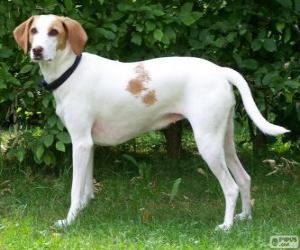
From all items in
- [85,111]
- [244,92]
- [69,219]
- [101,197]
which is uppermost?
[244,92]

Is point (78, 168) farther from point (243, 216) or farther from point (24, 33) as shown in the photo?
point (243, 216)

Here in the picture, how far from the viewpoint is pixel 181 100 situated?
542cm

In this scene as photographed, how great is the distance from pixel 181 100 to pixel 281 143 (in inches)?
118

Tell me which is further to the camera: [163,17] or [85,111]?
[163,17]

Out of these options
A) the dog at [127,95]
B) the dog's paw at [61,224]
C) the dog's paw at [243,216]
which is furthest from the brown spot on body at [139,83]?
the dog's paw at [243,216]

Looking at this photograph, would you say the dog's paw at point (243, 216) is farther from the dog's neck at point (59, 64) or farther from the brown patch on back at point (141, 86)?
the dog's neck at point (59, 64)

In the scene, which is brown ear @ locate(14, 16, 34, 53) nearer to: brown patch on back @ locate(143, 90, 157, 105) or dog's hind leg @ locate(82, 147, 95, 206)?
brown patch on back @ locate(143, 90, 157, 105)

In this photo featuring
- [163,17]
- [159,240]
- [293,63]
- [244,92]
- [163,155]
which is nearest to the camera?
[159,240]

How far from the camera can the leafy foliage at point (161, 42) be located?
20.5ft

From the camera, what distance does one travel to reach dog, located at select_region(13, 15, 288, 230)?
209 inches

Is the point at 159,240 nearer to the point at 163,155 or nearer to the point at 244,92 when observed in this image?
the point at 244,92

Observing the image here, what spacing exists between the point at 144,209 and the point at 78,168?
2.44 ft

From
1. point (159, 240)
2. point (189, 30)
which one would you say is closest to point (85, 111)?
point (159, 240)

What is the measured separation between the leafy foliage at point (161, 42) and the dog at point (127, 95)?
755 mm
